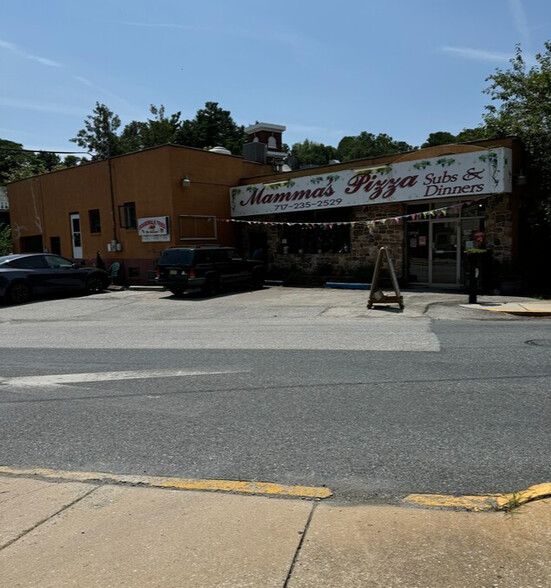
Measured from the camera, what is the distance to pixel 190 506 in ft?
11.2

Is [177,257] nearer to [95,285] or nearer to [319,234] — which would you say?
[95,285]

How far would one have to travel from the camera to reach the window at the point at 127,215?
73.7 ft

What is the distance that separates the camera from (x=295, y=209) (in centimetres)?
2017

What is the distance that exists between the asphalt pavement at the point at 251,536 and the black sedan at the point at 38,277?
14623 millimetres

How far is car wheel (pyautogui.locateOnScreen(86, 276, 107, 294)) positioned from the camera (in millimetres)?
19519

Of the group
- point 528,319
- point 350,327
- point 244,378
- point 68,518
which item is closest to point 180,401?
point 244,378

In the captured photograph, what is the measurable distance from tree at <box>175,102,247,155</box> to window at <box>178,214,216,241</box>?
40.7 meters

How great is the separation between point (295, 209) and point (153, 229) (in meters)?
5.98

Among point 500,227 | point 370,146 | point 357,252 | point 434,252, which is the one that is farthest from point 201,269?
point 370,146

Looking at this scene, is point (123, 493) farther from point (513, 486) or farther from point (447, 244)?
point (447, 244)

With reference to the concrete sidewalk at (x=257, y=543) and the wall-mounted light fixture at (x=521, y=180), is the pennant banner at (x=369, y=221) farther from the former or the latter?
the concrete sidewalk at (x=257, y=543)

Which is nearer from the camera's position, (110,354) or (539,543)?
(539,543)

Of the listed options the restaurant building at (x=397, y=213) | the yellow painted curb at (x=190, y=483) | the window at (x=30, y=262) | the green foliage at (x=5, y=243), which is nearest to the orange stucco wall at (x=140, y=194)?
the restaurant building at (x=397, y=213)

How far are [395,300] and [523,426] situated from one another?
28.8 feet
